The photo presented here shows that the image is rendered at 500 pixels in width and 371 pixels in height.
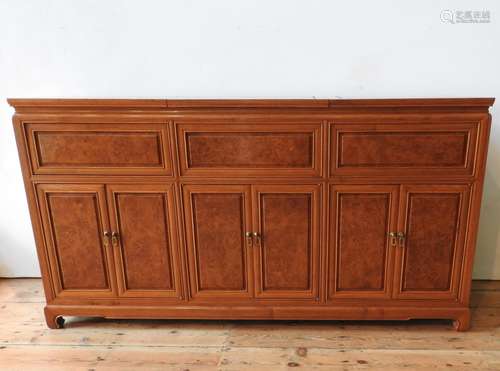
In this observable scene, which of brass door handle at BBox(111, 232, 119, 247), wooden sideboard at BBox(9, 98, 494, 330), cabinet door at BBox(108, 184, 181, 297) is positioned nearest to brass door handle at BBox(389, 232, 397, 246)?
wooden sideboard at BBox(9, 98, 494, 330)

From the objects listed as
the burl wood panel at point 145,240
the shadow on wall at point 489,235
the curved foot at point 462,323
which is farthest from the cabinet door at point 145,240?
the shadow on wall at point 489,235

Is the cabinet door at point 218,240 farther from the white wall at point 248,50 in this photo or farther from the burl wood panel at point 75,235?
the white wall at point 248,50

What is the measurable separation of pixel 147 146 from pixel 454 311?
1522mm

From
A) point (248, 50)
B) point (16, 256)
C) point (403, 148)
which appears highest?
point (248, 50)

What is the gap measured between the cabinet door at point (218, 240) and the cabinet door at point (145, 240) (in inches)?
3.2

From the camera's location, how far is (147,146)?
160cm

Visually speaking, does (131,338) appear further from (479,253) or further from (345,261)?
(479,253)

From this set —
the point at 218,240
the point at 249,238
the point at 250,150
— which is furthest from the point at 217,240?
the point at 250,150

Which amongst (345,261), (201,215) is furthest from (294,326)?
(201,215)

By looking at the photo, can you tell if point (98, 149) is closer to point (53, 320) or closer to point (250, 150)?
point (250, 150)

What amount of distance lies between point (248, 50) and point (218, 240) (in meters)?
0.95

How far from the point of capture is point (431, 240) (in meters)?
1.65

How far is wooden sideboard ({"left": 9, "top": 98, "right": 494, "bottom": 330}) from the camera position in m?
1.55

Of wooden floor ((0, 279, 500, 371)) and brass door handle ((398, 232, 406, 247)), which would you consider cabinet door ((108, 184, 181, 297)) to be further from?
brass door handle ((398, 232, 406, 247))
